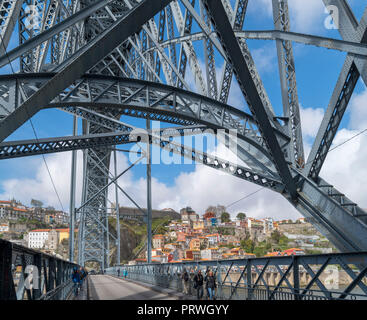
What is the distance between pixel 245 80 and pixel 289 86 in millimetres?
4137

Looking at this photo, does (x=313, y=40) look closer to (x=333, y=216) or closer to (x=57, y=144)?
(x=333, y=216)

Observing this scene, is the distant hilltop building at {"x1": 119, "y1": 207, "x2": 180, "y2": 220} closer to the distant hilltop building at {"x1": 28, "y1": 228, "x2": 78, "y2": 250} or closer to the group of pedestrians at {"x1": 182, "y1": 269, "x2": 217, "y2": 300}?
the distant hilltop building at {"x1": 28, "y1": 228, "x2": 78, "y2": 250}

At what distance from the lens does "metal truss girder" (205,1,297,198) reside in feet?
21.0

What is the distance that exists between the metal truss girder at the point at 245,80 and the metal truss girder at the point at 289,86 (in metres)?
1.45

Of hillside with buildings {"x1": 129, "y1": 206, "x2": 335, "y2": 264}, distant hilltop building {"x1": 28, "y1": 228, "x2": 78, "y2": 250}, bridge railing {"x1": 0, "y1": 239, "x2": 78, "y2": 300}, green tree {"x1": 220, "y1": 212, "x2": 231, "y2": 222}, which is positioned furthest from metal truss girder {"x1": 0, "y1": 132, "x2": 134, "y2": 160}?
green tree {"x1": 220, "y1": 212, "x2": 231, "y2": 222}

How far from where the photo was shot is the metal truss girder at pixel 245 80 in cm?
641

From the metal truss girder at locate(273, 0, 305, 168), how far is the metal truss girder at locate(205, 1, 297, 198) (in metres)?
1.45

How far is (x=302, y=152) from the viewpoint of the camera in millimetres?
12125

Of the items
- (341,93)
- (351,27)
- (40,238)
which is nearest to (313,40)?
(351,27)

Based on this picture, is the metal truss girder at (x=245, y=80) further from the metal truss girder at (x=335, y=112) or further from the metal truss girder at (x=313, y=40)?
the metal truss girder at (x=313, y=40)

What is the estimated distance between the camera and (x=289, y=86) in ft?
37.7

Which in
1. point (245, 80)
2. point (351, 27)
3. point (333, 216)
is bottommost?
point (333, 216)

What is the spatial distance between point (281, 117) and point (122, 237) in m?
113

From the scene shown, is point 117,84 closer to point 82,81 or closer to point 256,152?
point 82,81
